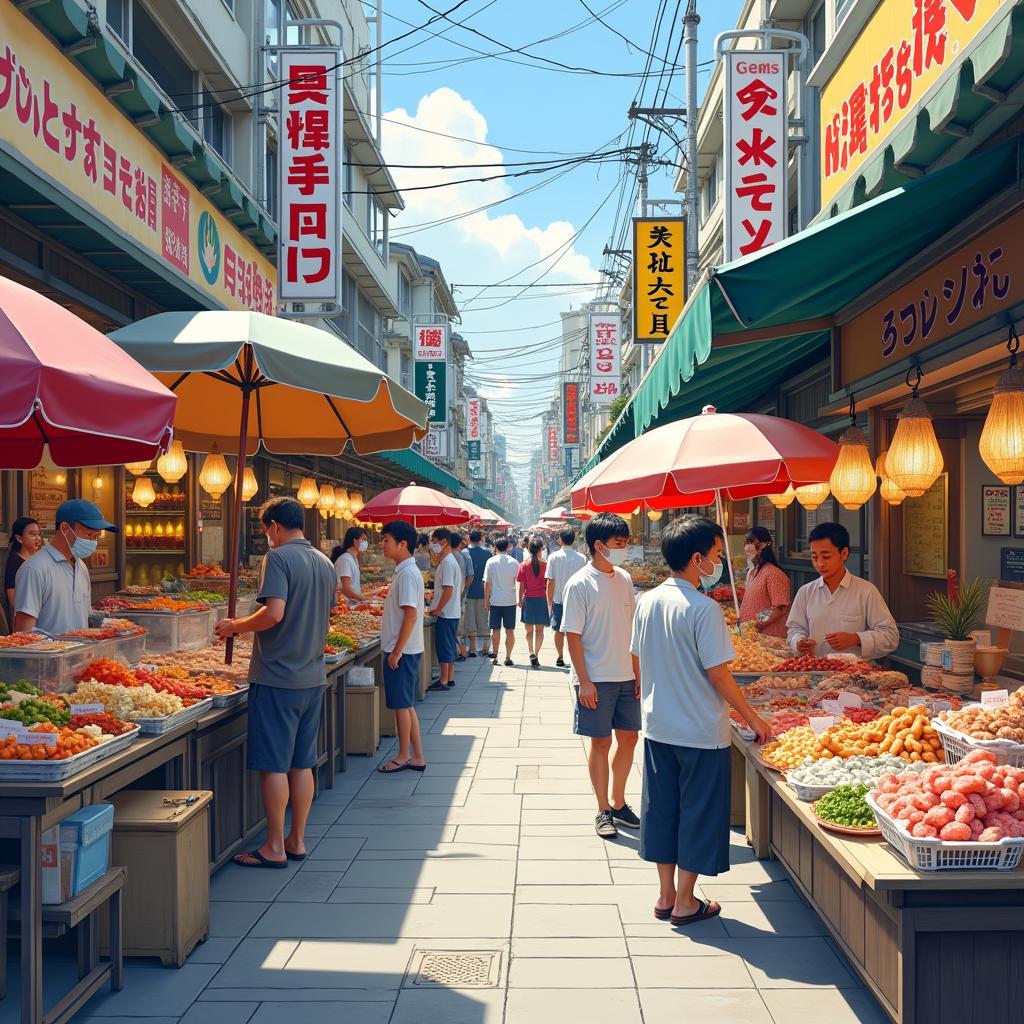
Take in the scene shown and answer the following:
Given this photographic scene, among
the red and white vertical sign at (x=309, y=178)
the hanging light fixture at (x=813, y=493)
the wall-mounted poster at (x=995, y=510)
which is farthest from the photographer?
the red and white vertical sign at (x=309, y=178)

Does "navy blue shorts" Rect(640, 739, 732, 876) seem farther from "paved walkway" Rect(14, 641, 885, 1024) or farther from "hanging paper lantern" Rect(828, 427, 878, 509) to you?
"hanging paper lantern" Rect(828, 427, 878, 509)

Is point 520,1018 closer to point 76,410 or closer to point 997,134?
point 76,410

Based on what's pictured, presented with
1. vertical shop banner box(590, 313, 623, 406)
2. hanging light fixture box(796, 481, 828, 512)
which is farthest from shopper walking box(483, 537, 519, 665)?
vertical shop banner box(590, 313, 623, 406)

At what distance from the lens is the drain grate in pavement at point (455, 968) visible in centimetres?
434

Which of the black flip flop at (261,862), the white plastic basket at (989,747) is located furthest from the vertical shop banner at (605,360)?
the white plastic basket at (989,747)

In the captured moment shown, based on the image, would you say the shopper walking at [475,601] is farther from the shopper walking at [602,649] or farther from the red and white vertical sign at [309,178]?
the shopper walking at [602,649]

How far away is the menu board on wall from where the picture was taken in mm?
8156

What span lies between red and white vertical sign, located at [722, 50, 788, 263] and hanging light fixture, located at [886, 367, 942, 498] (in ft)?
15.9

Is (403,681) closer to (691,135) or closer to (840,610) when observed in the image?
(840,610)

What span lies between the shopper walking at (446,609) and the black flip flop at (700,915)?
640 cm

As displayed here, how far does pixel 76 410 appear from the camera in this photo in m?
3.73

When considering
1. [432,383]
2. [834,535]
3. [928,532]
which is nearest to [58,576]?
[834,535]

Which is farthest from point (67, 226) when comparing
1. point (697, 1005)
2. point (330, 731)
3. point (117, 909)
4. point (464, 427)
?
point (464, 427)

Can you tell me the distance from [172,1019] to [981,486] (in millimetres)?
6965
